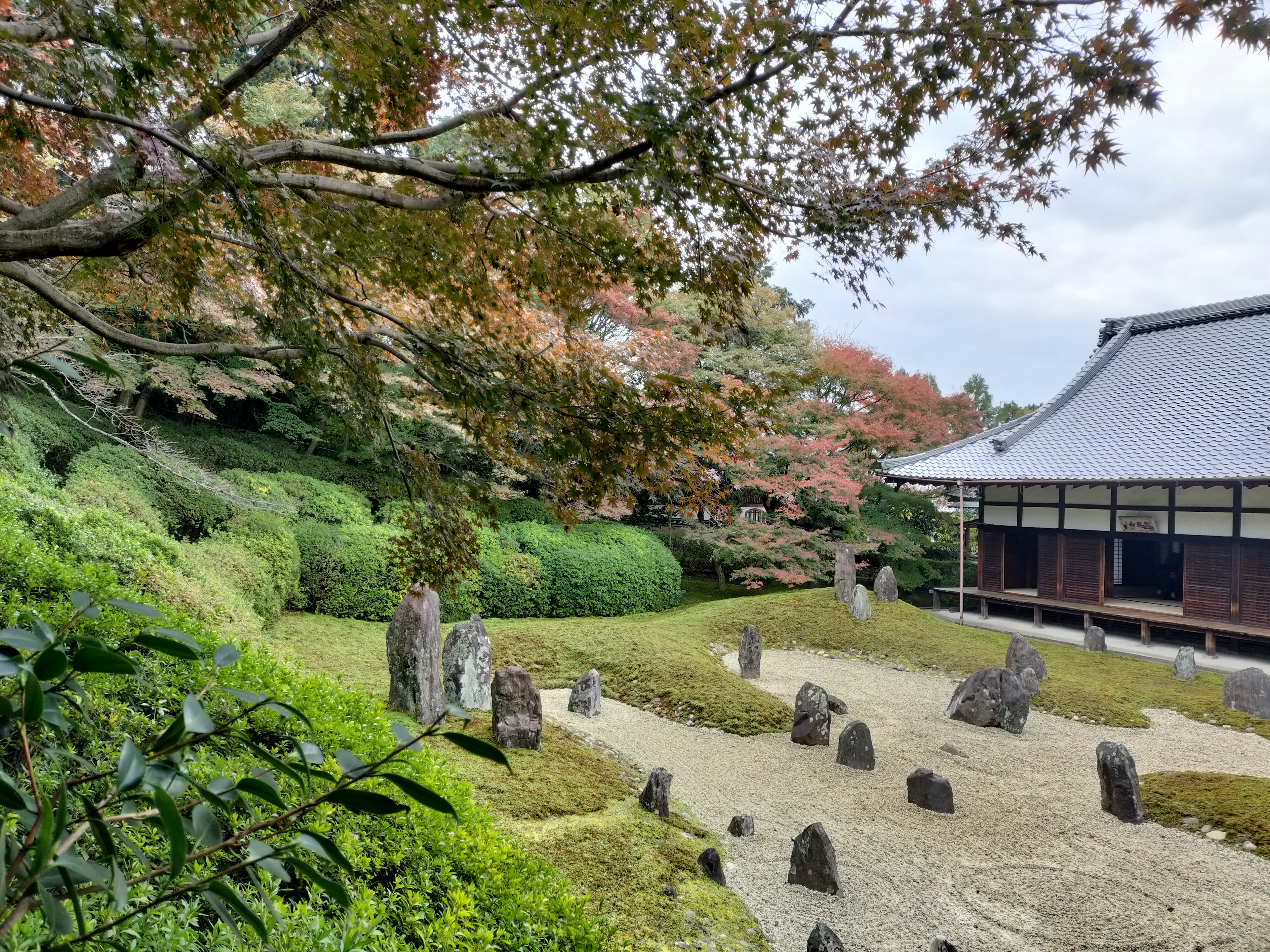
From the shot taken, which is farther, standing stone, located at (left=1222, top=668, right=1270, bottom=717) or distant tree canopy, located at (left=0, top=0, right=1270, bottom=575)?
standing stone, located at (left=1222, top=668, right=1270, bottom=717)

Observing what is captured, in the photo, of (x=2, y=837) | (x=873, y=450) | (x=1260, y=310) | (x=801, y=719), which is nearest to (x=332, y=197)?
(x=2, y=837)

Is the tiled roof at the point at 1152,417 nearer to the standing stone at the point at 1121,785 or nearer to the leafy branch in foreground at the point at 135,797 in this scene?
the standing stone at the point at 1121,785

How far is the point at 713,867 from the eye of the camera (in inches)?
175

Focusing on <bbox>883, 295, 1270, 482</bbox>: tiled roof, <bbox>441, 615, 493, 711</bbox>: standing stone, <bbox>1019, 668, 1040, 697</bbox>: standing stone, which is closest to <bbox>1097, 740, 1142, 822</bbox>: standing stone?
<bbox>1019, 668, 1040, 697</bbox>: standing stone

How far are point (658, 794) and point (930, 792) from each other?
2.26m

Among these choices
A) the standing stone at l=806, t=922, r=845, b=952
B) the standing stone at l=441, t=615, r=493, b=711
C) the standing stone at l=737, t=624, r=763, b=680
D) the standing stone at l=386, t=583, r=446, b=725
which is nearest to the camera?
the standing stone at l=806, t=922, r=845, b=952

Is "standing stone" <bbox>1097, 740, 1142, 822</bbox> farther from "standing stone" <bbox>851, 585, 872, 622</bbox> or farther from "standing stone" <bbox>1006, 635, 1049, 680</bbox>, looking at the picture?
"standing stone" <bbox>851, 585, 872, 622</bbox>

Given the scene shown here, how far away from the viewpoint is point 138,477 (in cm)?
913

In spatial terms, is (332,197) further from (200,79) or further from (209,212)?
(200,79)

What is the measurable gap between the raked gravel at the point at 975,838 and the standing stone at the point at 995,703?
0.15 m

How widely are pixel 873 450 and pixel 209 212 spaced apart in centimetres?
1443

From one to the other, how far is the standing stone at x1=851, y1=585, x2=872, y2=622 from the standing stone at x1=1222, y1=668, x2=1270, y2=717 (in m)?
4.93

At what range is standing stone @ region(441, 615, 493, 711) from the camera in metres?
6.98

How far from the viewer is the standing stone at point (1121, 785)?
5.68 meters
